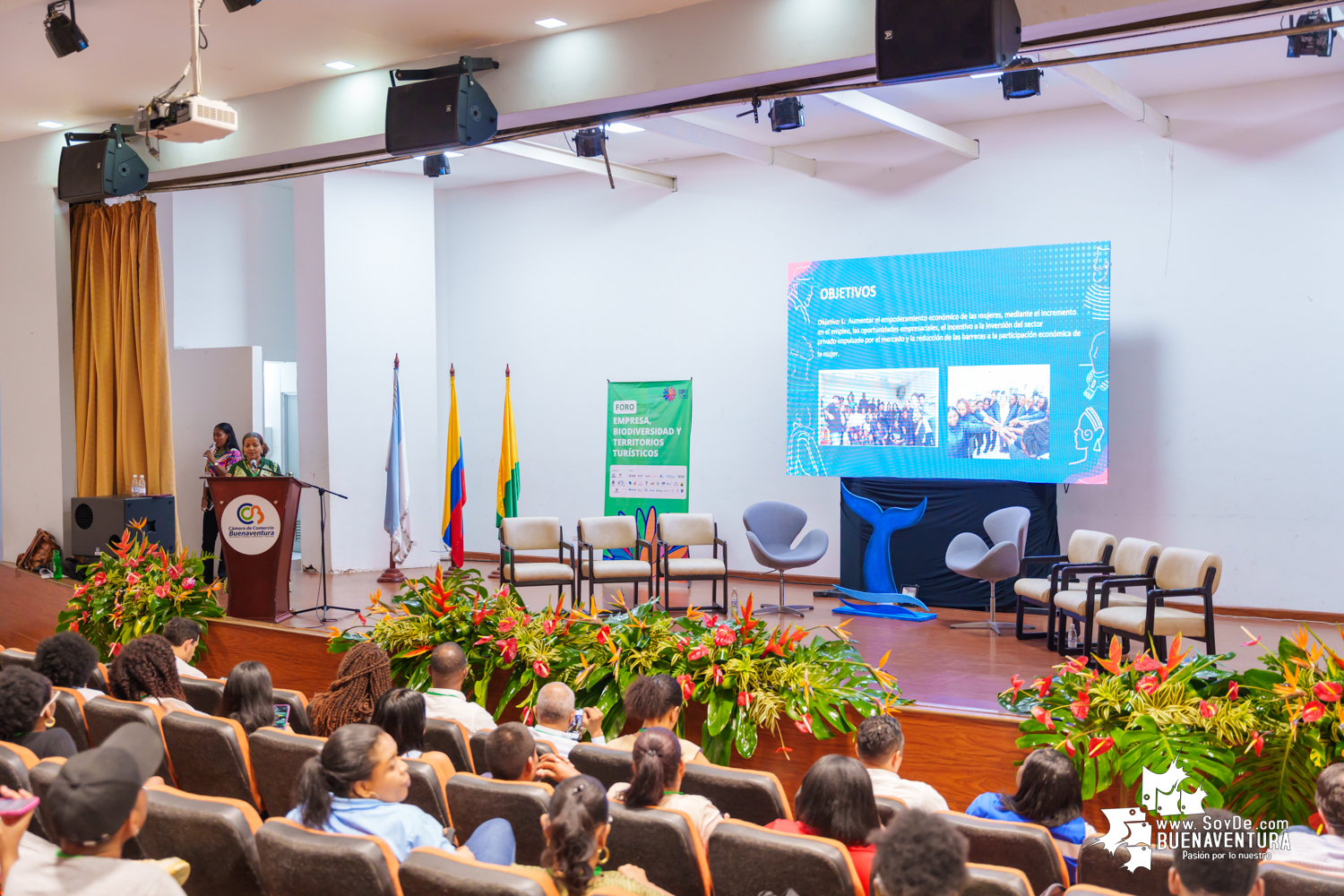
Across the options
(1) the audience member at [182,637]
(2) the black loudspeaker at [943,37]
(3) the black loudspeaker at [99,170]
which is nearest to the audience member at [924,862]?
(2) the black loudspeaker at [943,37]

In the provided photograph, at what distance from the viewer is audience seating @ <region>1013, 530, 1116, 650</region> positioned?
645cm

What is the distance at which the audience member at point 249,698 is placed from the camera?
3.72 metres

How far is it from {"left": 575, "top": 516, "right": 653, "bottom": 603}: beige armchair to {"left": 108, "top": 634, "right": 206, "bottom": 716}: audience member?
10.8 feet

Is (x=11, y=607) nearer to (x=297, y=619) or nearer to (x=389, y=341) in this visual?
(x=297, y=619)

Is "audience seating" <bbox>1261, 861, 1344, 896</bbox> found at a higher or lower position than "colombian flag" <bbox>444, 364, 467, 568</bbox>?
lower

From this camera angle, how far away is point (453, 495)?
8969 millimetres

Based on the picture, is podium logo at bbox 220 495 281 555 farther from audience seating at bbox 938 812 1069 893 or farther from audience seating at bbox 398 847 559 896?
audience seating at bbox 938 812 1069 893

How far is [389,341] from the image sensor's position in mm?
9844

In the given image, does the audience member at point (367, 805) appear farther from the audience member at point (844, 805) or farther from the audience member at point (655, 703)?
the audience member at point (655, 703)

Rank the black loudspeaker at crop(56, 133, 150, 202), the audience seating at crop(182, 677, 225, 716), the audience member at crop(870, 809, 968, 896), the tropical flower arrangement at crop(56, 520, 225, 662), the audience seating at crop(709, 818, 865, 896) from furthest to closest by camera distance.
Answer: the black loudspeaker at crop(56, 133, 150, 202) < the tropical flower arrangement at crop(56, 520, 225, 662) < the audience seating at crop(182, 677, 225, 716) < the audience seating at crop(709, 818, 865, 896) < the audience member at crop(870, 809, 968, 896)

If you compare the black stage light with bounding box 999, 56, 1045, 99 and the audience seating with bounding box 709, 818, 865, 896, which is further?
the black stage light with bounding box 999, 56, 1045, 99

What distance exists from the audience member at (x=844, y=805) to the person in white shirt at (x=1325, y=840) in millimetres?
847

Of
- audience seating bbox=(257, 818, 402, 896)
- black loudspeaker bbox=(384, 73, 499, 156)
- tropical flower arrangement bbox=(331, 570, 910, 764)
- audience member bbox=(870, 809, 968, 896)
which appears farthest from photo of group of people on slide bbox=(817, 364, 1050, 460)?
audience seating bbox=(257, 818, 402, 896)

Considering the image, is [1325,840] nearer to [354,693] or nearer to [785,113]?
[354,693]
